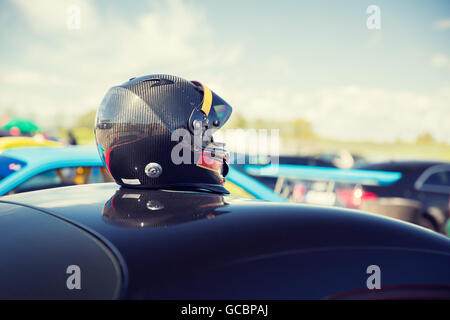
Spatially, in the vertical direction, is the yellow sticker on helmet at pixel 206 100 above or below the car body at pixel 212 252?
above

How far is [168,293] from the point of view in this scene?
2.72 feet

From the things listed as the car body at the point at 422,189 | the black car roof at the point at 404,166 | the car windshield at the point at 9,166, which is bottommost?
the car body at the point at 422,189

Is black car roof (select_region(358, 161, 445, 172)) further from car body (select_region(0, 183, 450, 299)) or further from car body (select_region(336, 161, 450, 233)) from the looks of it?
car body (select_region(0, 183, 450, 299))

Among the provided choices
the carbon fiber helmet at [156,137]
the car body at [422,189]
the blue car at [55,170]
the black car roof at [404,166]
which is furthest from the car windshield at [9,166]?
the black car roof at [404,166]

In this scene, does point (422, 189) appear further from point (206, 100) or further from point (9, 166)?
point (9, 166)

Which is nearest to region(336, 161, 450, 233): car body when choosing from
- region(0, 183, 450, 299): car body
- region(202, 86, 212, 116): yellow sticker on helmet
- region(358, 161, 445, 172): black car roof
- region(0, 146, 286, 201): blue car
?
region(358, 161, 445, 172): black car roof

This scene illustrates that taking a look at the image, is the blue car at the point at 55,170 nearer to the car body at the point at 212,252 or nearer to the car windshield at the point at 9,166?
the car windshield at the point at 9,166

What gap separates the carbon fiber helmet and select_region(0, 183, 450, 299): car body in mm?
528

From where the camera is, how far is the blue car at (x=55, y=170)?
142 inches

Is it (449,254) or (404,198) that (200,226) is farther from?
(404,198)

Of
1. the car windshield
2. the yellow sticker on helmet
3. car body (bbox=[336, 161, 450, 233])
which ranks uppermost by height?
the yellow sticker on helmet

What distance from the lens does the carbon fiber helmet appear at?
72.7 inches

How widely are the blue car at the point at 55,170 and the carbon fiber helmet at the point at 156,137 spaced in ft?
6.43

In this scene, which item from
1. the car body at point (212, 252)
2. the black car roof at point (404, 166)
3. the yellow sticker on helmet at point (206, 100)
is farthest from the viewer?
the black car roof at point (404, 166)
